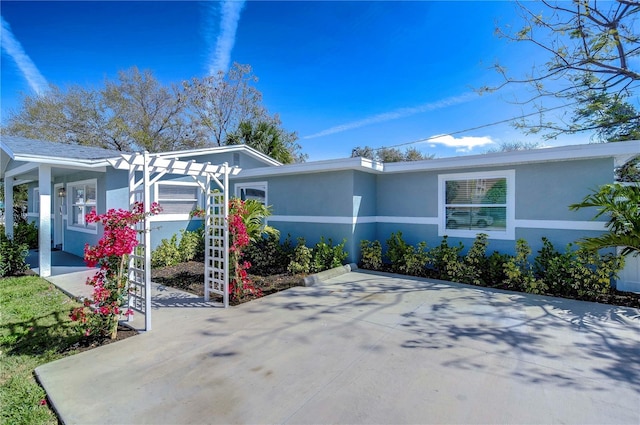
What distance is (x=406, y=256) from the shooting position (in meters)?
7.38

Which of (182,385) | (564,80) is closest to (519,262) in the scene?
(564,80)

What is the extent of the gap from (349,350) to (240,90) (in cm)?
2256

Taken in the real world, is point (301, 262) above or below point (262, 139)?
below

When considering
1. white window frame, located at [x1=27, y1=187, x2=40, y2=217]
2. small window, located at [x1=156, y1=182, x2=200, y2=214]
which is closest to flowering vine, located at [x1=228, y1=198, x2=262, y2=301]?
small window, located at [x1=156, y1=182, x2=200, y2=214]

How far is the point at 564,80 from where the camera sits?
8.66 m

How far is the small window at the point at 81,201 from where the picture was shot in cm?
890

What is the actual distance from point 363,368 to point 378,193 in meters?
6.05

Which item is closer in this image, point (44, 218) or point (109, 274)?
point (109, 274)

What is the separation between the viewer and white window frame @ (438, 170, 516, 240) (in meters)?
6.82

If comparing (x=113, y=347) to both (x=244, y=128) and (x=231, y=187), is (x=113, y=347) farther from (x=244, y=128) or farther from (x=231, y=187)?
(x=244, y=128)

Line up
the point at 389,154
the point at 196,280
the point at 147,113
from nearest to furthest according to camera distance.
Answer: the point at 196,280, the point at 147,113, the point at 389,154

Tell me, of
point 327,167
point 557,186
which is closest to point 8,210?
point 327,167

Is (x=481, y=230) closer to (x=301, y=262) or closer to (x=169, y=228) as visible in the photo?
(x=301, y=262)

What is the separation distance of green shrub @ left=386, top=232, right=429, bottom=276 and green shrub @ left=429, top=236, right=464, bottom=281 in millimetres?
187
